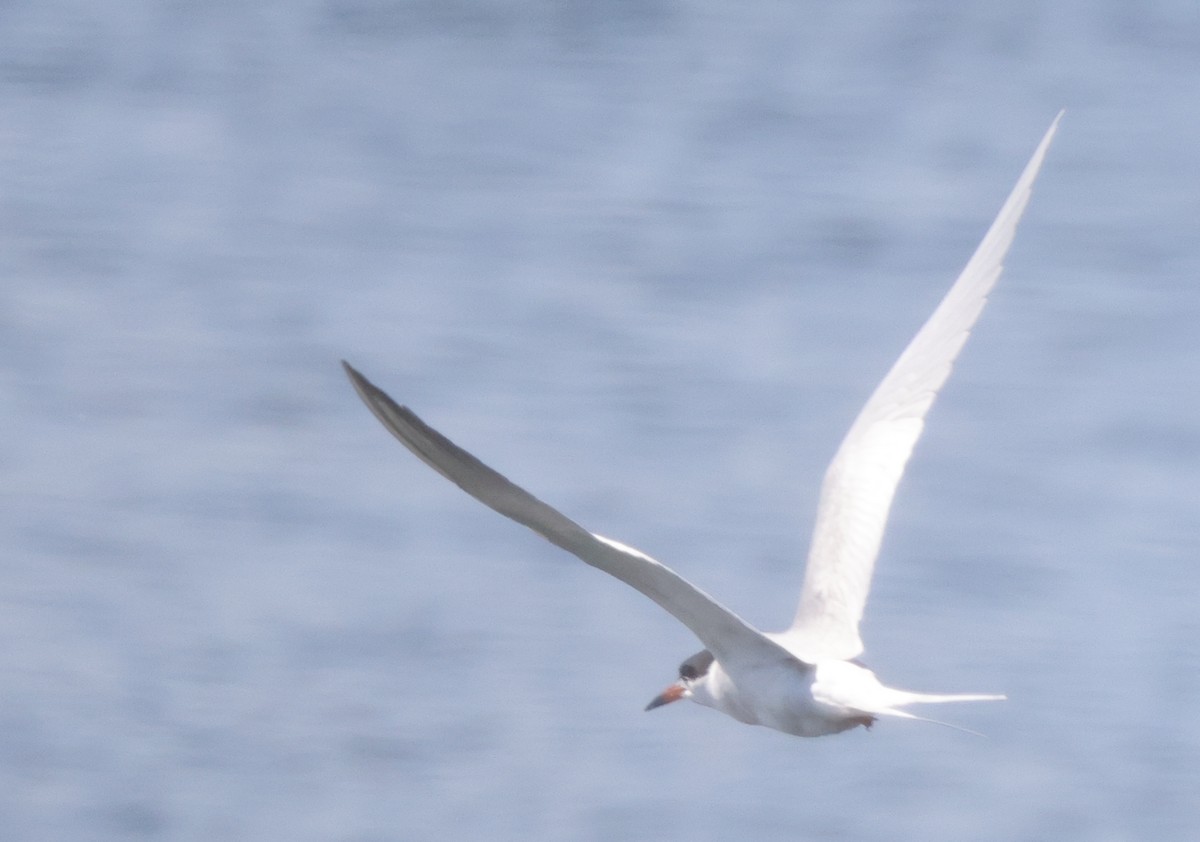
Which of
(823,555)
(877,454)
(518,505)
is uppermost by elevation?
(877,454)

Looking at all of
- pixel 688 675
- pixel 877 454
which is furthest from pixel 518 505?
pixel 877 454

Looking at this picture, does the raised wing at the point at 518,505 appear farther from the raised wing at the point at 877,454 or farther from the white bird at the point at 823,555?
the raised wing at the point at 877,454

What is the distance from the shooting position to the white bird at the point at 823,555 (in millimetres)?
2938

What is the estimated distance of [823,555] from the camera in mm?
4012

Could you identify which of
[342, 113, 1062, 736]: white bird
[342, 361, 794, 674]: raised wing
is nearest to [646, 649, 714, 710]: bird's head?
[342, 113, 1062, 736]: white bird

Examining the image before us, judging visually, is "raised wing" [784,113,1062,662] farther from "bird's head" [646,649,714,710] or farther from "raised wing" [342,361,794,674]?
"raised wing" [342,361,794,674]

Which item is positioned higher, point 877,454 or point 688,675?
point 877,454

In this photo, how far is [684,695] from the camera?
3949 mm

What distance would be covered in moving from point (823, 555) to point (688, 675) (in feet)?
1.14

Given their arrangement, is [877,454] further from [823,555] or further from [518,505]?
[518,505]

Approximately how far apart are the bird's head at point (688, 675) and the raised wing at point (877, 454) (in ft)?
0.59

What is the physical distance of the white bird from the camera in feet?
9.64

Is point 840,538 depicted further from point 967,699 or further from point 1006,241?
point 967,699

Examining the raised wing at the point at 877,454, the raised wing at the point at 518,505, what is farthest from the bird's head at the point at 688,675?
the raised wing at the point at 518,505
